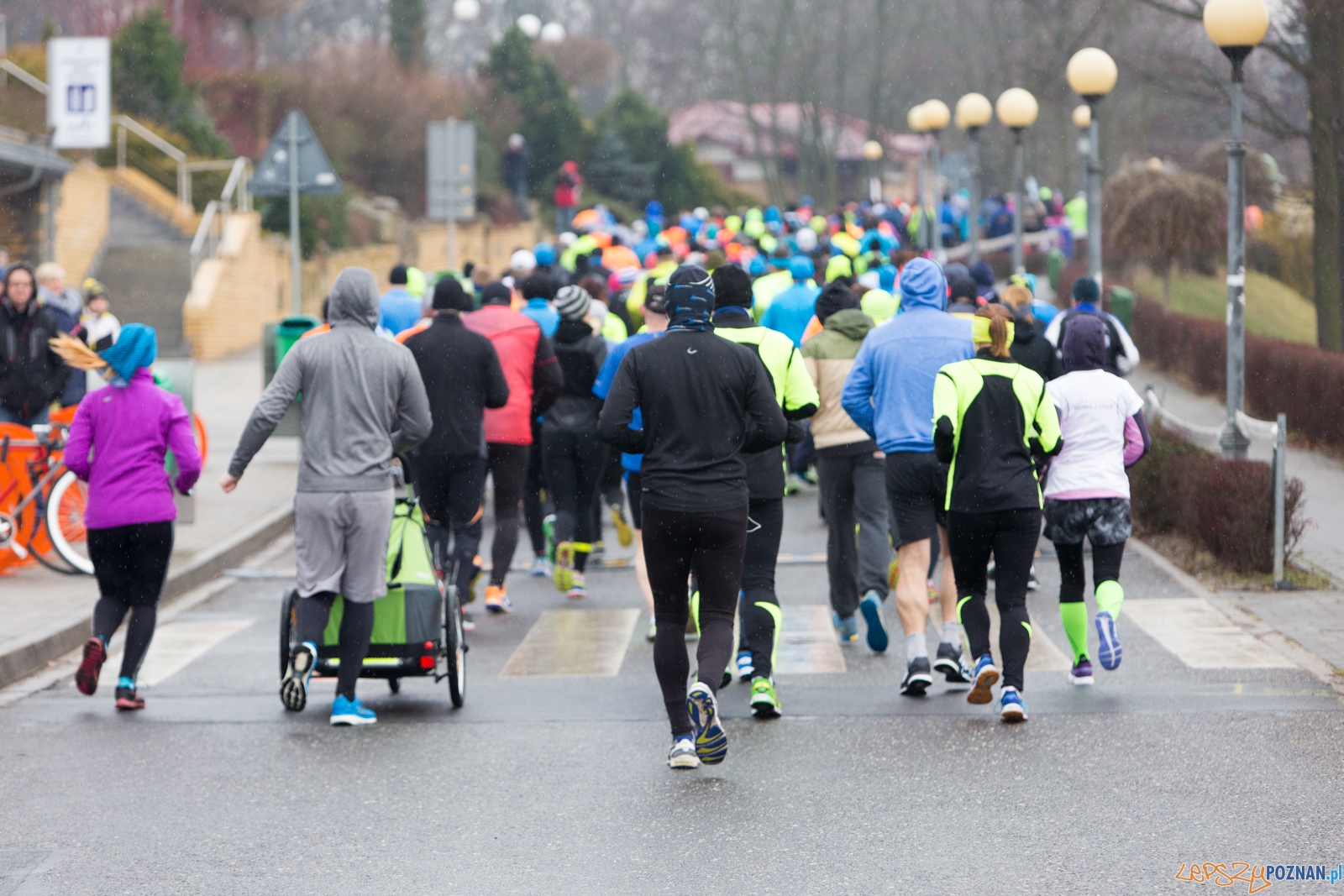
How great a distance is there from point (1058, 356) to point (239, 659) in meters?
4.94

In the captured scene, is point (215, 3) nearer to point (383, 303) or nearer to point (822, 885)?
point (383, 303)

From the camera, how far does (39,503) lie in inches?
428

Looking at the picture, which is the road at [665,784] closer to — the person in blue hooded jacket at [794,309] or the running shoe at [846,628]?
the running shoe at [846,628]

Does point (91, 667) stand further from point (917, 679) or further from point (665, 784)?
point (917, 679)

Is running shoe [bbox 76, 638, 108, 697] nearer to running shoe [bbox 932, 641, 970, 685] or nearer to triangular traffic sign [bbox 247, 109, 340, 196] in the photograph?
running shoe [bbox 932, 641, 970, 685]

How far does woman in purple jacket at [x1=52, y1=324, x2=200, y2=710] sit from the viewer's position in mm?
7617

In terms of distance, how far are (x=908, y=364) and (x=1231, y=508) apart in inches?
127

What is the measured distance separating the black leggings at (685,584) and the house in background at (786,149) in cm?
5203

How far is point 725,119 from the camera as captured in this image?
79.9 m

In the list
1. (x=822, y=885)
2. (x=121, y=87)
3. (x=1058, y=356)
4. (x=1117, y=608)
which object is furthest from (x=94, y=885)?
(x=121, y=87)

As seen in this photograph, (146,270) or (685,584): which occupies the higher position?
(146,270)

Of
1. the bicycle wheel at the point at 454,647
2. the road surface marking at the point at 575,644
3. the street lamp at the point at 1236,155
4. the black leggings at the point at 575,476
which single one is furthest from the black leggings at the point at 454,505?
the street lamp at the point at 1236,155

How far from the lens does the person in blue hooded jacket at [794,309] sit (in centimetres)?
1198

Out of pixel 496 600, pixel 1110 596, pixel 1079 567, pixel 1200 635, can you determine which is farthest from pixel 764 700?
pixel 496 600
